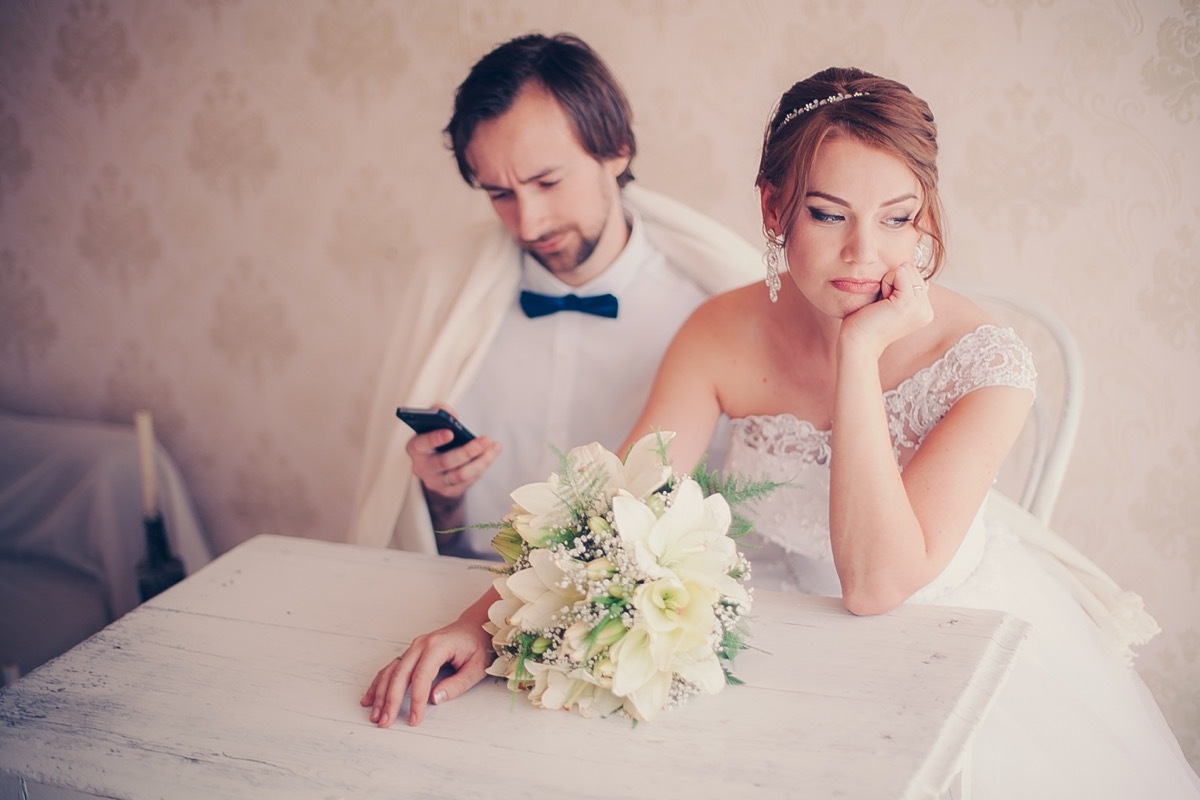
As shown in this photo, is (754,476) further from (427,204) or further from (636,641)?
(427,204)

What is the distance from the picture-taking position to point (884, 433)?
4.22 feet

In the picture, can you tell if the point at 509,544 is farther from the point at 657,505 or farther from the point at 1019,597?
the point at 1019,597

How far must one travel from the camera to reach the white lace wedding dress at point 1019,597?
1.25 m

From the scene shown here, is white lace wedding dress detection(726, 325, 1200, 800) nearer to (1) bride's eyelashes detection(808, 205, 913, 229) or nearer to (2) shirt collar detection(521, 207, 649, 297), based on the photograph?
(1) bride's eyelashes detection(808, 205, 913, 229)

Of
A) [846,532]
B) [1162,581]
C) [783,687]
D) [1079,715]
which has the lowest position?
[1162,581]

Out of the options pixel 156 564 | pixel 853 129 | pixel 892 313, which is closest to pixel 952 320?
pixel 892 313

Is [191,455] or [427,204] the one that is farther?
[191,455]

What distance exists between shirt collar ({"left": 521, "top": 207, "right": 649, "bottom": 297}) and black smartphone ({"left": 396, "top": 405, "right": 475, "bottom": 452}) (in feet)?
1.30

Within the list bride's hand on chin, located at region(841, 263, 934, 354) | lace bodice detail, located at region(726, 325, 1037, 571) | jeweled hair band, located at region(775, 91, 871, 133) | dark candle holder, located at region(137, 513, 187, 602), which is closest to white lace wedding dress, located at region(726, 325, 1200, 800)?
lace bodice detail, located at region(726, 325, 1037, 571)

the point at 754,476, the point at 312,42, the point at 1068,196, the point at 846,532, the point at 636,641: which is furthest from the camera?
the point at 312,42

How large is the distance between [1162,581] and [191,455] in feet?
8.62

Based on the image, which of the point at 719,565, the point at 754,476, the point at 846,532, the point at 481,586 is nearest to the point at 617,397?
the point at 754,476

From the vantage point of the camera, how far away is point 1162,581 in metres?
2.15

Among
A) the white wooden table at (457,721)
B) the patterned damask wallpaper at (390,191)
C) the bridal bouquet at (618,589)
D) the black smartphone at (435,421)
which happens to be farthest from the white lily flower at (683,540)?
the patterned damask wallpaper at (390,191)
